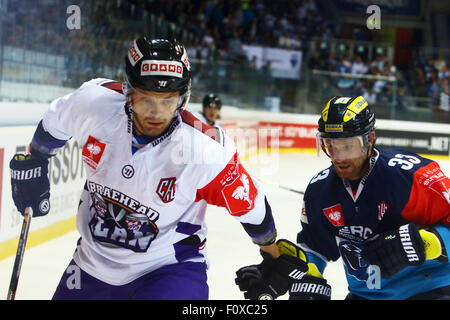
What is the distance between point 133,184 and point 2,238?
109 inches

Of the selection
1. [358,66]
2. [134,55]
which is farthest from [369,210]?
[358,66]

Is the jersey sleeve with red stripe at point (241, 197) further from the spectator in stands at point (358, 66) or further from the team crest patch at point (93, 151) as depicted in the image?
the spectator in stands at point (358, 66)

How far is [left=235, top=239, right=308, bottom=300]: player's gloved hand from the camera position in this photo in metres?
2.42

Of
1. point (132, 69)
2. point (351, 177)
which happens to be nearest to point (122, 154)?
point (132, 69)

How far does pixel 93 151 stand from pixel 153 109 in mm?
281

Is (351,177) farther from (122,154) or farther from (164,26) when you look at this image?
(164,26)

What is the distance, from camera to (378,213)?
260cm

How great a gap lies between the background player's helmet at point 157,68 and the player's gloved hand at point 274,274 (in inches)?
28.3

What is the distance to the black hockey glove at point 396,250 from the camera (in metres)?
2.32

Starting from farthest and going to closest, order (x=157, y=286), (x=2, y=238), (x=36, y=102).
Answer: (x=36, y=102), (x=2, y=238), (x=157, y=286)

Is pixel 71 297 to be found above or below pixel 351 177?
below

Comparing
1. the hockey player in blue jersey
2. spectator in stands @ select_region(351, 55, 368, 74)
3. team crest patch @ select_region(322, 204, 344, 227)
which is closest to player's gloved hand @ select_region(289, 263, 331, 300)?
the hockey player in blue jersey

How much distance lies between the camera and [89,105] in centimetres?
227
